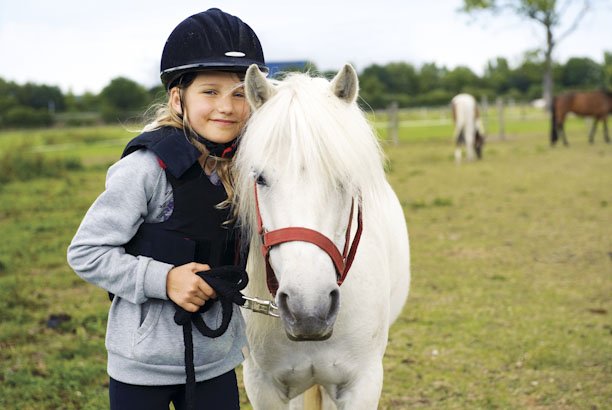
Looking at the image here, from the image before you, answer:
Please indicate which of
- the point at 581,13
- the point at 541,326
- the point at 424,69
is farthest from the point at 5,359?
the point at 424,69

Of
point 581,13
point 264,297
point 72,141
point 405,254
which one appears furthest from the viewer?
point 581,13

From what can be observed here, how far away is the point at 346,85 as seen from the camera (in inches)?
68.7

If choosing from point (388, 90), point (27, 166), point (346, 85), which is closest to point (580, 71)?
point (388, 90)

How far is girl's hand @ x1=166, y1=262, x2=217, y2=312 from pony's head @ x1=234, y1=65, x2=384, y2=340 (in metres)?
0.22

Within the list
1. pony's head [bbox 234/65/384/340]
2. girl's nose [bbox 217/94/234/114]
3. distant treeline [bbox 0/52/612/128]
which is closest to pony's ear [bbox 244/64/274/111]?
pony's head [bbox 234/65/384/340]

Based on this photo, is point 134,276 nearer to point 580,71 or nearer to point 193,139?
point 193,139

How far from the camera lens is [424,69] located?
67.5m

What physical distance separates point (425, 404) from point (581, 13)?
39112 millimetres

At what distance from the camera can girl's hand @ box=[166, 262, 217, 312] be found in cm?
165

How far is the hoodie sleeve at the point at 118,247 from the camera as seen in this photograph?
1641 mm

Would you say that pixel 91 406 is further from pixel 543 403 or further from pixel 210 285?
pixel 543 403

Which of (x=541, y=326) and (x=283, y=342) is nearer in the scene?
(x=283, y=342)

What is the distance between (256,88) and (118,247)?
2.12 feet

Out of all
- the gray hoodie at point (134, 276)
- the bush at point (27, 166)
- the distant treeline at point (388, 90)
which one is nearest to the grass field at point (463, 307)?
the gray hoodie at point (134, 276)
